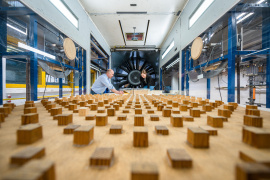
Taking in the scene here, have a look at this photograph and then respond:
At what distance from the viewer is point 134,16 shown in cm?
507

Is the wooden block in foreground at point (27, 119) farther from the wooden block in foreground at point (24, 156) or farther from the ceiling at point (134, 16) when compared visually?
the ceiling at point (134, 16)

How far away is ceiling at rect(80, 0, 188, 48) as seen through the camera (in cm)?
430

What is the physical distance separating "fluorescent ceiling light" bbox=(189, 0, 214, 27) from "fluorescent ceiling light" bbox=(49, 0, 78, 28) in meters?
3.68

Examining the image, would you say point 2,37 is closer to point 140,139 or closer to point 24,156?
point 24,156

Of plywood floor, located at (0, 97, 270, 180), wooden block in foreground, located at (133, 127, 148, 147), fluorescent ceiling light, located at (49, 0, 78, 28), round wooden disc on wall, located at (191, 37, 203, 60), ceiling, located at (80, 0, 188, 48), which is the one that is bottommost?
plywood floor, located at (0, 97, 270, 180)

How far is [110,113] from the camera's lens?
1.08 m

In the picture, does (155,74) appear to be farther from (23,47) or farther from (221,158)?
(221,158)

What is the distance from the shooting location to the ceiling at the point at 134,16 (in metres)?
4.30

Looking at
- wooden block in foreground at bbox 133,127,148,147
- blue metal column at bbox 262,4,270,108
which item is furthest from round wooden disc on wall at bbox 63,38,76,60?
blue metal column at bbox 262,4,270,108

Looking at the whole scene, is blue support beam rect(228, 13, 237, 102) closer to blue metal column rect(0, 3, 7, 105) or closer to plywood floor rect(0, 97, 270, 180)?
plywood floor rect(0, 97, 270, 180)

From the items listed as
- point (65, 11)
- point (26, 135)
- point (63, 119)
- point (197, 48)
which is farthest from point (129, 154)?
point (65, 11)

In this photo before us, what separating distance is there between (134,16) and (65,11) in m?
2.62

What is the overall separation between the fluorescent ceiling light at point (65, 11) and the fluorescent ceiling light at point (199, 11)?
12.1 feet

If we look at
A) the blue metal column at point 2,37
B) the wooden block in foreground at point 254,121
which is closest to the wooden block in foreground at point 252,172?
the wooden block in foreground at point 254,121
